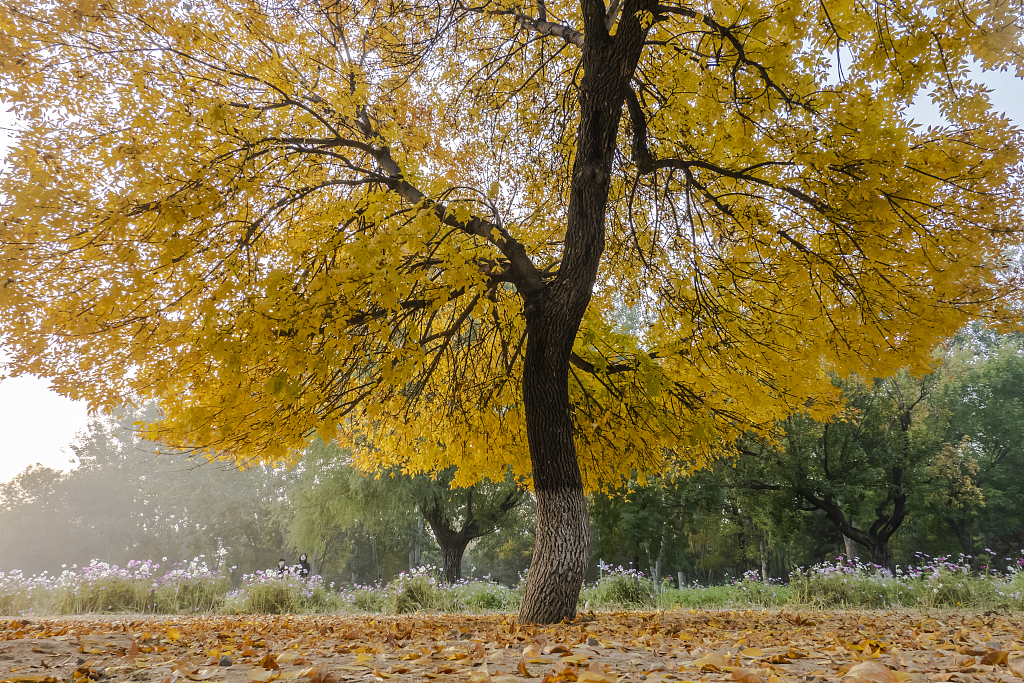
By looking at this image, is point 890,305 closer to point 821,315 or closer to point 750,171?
point 821,315

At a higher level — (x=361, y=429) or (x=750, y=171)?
(x=750, y=171)

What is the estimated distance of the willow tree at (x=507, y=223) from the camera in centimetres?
365

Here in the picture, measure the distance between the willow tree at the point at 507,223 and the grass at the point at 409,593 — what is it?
467 centimetres

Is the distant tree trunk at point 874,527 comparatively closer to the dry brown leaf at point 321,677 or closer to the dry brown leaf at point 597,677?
the dry brown leaf at point 597,677

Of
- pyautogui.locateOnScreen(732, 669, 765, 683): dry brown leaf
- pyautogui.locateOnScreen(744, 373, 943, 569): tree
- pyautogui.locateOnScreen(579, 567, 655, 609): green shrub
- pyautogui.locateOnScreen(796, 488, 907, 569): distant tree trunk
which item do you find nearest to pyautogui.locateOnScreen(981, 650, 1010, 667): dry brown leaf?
pyautogui.locateOnScreen(732, 669, 765, 683): dry brown leaf

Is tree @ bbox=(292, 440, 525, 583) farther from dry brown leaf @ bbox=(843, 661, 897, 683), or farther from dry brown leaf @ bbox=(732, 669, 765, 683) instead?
dry brown leaf @ bbox=(843, 661, 897, 683)

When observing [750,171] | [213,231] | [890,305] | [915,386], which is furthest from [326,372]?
[915,386]

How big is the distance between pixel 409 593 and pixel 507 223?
24.3 feet

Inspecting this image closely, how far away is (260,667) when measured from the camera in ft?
7.93

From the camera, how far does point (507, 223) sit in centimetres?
658

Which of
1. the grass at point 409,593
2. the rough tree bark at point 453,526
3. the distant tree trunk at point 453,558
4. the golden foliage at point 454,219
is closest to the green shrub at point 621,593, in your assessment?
the grass at point 409,593

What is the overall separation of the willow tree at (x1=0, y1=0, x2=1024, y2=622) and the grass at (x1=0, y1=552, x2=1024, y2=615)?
4.67 meters

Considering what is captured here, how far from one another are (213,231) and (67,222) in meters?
0.94

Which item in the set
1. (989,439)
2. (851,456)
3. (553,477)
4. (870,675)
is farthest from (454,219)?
(989,439)
